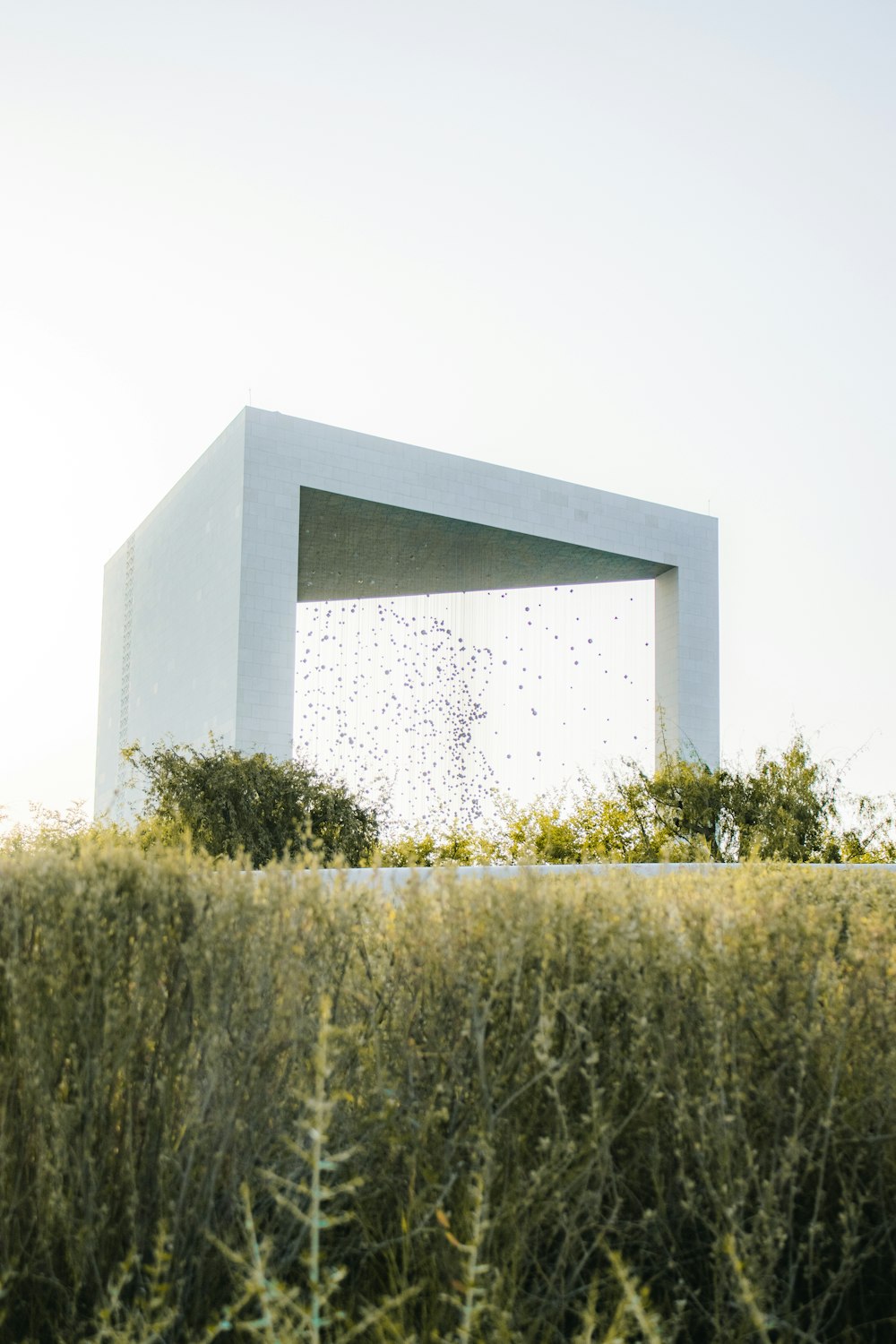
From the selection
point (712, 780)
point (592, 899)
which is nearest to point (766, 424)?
point (712, 780)

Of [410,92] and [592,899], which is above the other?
[410,92]

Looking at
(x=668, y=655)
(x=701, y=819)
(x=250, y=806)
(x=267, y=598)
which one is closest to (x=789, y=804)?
(x=701, y=819)

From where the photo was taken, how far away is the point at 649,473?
16.5m

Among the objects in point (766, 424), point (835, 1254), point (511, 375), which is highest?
point (511, 375)

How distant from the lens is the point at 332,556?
Answer: 15.5 metres

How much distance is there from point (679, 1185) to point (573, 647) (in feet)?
44.3

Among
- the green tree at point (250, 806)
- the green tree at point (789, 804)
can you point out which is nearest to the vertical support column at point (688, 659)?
the green tree at point (789, 804)

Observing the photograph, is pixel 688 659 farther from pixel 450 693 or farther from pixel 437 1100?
pixel 437 1100

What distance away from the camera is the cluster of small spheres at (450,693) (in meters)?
13.7

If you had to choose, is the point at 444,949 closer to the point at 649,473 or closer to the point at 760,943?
the point at 760,943

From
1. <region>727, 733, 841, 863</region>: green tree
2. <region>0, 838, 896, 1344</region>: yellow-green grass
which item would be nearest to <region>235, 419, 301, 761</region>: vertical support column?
<region>727, 733, 841, 863</region>: green tree

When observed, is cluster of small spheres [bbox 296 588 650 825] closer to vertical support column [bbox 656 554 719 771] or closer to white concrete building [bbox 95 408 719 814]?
vertical support column [bbox 656 554 719 771]

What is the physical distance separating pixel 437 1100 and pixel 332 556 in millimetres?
13796

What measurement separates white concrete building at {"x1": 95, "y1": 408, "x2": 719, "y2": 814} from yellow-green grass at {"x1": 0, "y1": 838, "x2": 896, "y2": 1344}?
1048cm
